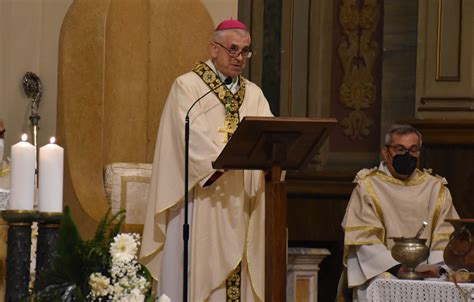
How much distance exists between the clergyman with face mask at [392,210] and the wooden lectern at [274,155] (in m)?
1.70

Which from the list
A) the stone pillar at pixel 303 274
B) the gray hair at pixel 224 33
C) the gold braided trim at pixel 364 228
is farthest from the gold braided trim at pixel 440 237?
the gray hair at pixel 224 33

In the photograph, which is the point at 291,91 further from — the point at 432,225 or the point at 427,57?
the point at 432,225

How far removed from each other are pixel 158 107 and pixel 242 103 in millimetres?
1336

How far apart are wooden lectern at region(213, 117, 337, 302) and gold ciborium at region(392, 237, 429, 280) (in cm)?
107

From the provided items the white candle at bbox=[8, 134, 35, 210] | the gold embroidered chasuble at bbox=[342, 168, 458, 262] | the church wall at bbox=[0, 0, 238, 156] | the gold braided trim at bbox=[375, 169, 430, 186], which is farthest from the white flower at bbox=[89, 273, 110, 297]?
the church wall at bbox=[0, 0, 238, 156]

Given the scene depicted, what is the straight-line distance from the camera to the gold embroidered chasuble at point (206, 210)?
6941 millimetres

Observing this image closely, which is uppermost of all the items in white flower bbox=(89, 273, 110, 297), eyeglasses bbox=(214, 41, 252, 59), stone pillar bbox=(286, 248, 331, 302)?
eyeglasses bbox=(214, 41, 252, 59)

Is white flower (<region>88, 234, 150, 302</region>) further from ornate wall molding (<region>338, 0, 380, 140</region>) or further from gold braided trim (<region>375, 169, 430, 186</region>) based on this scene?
ornate wall molding (<region>338, 0, 380, 140</region>)

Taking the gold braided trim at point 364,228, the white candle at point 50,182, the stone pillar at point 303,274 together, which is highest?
the white candle at point 50,182

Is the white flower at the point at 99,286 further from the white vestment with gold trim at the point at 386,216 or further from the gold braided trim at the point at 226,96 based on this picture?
the white vestment with gold trim at the point at 386,216

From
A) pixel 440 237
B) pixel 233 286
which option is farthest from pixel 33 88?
pixel 440 237

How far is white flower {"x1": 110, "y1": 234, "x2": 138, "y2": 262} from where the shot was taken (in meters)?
3.07

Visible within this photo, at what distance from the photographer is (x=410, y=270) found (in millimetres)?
6691

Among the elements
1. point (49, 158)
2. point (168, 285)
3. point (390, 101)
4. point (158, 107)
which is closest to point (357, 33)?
point (390, 101)
